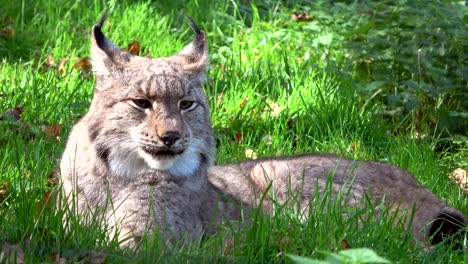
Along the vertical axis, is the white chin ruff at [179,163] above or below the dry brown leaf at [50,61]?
below

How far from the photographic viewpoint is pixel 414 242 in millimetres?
4953

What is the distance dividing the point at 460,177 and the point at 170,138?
9.47 feet

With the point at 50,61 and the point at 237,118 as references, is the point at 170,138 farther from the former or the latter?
the point at 50,61

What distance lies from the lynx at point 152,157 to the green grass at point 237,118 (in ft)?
0.88

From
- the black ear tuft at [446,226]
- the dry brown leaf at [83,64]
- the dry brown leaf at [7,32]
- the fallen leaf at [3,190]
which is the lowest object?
the black ear tuft at [446,226]

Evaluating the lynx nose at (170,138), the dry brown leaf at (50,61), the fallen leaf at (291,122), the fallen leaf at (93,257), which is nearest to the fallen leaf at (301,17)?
the dry brown leaf at (50,61)

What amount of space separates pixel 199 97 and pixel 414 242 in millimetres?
1395

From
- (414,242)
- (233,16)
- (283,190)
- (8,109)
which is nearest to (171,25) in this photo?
(233,16)

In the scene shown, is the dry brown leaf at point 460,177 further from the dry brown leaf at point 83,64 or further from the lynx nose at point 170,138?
the dry brown leaf at point 83,64

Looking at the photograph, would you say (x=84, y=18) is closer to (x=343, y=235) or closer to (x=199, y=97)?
(x=199, y=97)

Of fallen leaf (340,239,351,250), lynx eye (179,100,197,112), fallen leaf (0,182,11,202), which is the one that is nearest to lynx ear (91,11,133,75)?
lynx eye (179,100,197,112)

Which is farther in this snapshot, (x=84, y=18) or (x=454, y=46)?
(x=84, y=18)

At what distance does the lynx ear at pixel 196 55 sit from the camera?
543cm

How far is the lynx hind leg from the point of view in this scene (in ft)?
17.4
